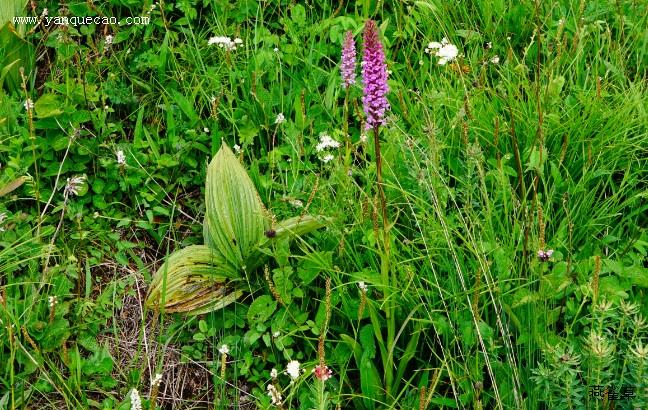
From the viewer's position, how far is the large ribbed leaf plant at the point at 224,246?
2680 millimetres

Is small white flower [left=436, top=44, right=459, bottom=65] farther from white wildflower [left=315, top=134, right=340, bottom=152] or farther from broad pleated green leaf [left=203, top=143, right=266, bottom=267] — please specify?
broad pleated green leaf [left=203, top=143, right=266, bottom=267]

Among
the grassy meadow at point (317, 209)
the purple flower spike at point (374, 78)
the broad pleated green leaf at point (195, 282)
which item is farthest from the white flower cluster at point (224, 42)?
the purple flower spike at point (374, 78)

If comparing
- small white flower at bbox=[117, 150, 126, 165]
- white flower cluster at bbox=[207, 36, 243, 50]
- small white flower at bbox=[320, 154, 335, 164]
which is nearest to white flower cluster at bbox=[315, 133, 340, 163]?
small white flower at bbox=[320, 154, 335, 164]

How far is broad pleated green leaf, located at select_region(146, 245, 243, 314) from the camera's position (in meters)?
2.65

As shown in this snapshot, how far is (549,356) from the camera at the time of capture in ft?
6.83

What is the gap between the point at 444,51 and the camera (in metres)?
3.08

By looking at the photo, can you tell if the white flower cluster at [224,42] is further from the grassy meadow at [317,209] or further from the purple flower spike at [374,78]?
the purple flower spike at [374,78]

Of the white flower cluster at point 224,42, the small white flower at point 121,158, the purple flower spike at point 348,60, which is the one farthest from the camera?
the white flower cluster at point 224,42

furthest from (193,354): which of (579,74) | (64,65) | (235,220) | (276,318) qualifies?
(579,74)

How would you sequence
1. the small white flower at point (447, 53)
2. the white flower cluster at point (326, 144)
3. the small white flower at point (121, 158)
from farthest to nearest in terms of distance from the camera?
1. the small white flower at point (447, 53)
2. the small white flower at point (121, 158)
3. the white flower cluster at point (326, 144)

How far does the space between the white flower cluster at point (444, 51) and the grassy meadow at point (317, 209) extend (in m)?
0.01

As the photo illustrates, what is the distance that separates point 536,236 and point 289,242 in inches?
33.5

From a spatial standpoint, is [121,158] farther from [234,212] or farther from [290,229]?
[290,229]

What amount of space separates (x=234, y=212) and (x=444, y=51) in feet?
3.60
